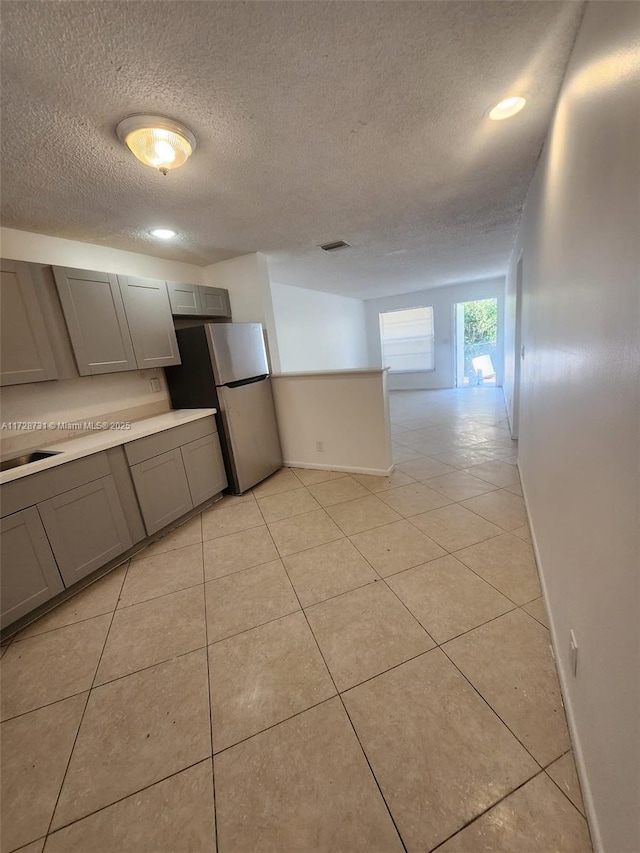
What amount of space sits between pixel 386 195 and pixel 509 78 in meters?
1.02

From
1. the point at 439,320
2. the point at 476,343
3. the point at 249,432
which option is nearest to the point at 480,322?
the point at 476,343

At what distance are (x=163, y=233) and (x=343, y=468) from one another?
8.74 feet

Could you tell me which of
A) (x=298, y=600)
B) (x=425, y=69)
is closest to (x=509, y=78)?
(x=425, y=69)

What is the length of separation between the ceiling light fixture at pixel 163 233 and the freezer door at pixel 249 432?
1.30 meters

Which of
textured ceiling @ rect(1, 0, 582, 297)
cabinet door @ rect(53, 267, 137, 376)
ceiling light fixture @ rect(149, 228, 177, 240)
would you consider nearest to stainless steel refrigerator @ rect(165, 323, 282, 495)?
cabinet door @ rect(53, 267, 137, 376)

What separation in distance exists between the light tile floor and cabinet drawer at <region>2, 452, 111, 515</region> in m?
0.70

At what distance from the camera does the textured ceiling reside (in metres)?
1.01

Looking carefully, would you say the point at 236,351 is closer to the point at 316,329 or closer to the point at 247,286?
the point at 247,286

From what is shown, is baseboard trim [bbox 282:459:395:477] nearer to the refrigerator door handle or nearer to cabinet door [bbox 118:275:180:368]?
the refrigerator door handle

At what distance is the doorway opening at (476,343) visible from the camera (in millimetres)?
7070

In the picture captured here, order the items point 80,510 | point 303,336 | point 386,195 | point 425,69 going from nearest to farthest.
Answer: point 425,69
point 80,510
point 386,195
point 303,336

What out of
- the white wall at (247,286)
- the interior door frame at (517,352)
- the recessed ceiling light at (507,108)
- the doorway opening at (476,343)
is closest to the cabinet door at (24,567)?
the white wall at (247,286)

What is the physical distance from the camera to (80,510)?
198cm

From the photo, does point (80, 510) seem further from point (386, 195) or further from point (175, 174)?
point (386, 195)
